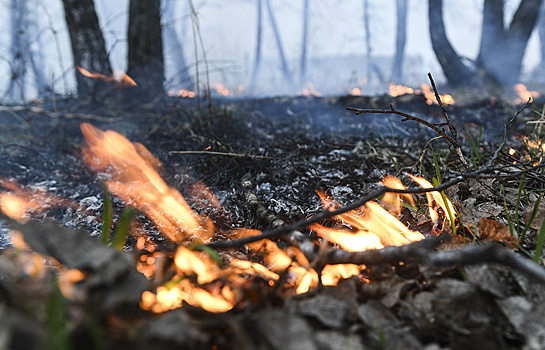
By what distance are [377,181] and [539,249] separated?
1084mm

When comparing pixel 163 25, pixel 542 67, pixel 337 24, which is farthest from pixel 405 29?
pixel 163 25

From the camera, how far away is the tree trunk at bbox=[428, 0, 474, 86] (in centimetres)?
708

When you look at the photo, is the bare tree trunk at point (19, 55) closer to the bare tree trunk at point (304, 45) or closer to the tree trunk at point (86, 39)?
the tree trunk at point (86, 39)

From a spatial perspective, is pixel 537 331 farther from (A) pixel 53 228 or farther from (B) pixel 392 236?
(A) pixel 53 228

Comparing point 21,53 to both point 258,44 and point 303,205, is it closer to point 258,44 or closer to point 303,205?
point 303,205

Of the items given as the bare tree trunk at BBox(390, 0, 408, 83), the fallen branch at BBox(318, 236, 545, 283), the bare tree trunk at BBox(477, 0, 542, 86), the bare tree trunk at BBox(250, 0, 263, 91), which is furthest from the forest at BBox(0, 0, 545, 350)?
the bare tree trunk at BBox(250, 0, 263, 91)

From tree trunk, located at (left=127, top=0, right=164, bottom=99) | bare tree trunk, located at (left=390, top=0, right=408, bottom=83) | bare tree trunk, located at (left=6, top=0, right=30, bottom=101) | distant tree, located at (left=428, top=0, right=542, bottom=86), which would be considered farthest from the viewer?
bare tree trunk, located at (left=390, top=0, right=408, bottom=83)

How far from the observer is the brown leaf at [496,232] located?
→ 1.07 meters

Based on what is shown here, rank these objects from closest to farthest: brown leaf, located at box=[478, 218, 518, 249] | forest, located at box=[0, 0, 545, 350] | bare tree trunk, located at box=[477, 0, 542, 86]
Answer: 1. forest, located at box=[0, 0, 545, 350]
2. brown leaf, located at box=[478, 218, 518, 249]
3. bare tree trunk, located at box=[477, 0, 542, 86]

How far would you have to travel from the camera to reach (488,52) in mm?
7141

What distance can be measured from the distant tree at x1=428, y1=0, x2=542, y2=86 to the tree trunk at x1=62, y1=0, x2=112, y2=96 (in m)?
→ 7.02

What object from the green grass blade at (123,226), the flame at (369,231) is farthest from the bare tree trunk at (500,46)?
the green grass blade at (123,226)

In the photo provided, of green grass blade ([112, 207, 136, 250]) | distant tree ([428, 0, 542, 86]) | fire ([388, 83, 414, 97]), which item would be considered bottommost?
fire ([388, 83, 414, 97])

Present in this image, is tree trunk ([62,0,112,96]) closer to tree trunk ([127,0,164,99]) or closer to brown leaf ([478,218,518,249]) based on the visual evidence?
tree trunk ([127,0,164,99])
